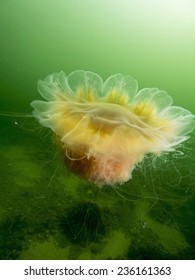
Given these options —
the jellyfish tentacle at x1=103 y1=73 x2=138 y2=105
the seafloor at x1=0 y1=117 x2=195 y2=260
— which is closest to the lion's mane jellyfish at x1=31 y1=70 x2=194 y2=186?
the jellyfish tentacle at x1=103 y1=73 x2=138 y2=105

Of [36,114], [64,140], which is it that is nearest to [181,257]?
[64,140]

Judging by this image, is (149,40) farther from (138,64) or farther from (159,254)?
(159,254)

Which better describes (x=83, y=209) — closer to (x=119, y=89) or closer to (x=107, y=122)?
(x=107, y=122)

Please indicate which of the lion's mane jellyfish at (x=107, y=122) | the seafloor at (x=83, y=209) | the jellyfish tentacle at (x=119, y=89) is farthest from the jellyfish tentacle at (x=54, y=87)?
the seafloor at (x=83, y=209)

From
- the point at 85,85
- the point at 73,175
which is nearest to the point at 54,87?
the point at 85,85

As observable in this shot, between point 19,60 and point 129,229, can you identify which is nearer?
point 129,229

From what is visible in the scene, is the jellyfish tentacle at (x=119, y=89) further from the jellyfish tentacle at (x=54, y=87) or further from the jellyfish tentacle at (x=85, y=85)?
the jellyfish tentacle at (x=54, y=87)

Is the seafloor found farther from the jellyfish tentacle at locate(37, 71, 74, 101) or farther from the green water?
the jellyfish tentacle at locate(37, 71, 74, 101)
